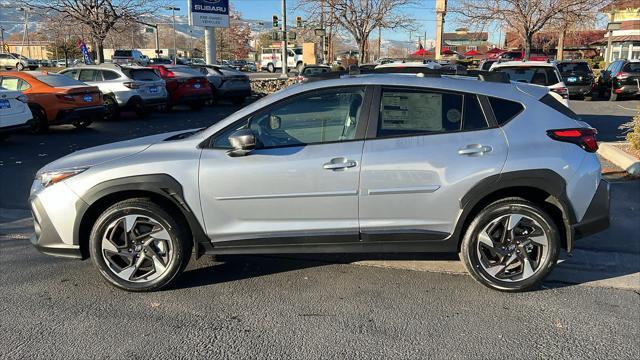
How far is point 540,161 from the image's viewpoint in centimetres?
375

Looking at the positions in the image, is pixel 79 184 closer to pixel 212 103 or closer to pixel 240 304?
pixel 240 304

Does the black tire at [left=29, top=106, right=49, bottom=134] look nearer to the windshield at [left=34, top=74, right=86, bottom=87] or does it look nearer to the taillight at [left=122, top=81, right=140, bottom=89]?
the windshield at [left=34, top=74, right=86, bottom=87]

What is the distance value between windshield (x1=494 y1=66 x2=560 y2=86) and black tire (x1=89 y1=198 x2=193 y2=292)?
28.7ft

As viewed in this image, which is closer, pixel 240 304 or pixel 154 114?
pixel 240 304

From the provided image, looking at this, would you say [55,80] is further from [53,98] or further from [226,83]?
[226,83]

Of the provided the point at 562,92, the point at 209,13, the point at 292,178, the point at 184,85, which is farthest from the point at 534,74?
the point at 209,13

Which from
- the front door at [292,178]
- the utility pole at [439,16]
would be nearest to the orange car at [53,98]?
the front door at [292,178]

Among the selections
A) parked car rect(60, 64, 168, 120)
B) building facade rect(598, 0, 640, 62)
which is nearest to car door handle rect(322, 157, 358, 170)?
parked car rect(60, 64, 168, 120)

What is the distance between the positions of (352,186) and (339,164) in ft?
0.61

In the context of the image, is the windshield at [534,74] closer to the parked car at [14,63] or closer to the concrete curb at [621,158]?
the concrete curb at [621,158]

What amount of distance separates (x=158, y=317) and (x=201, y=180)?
3.28 ft

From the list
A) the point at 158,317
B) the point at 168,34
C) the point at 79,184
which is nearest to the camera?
the point at 158,317

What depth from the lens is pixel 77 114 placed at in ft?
39.8

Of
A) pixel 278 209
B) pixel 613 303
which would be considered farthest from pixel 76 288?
pixel 613 303
